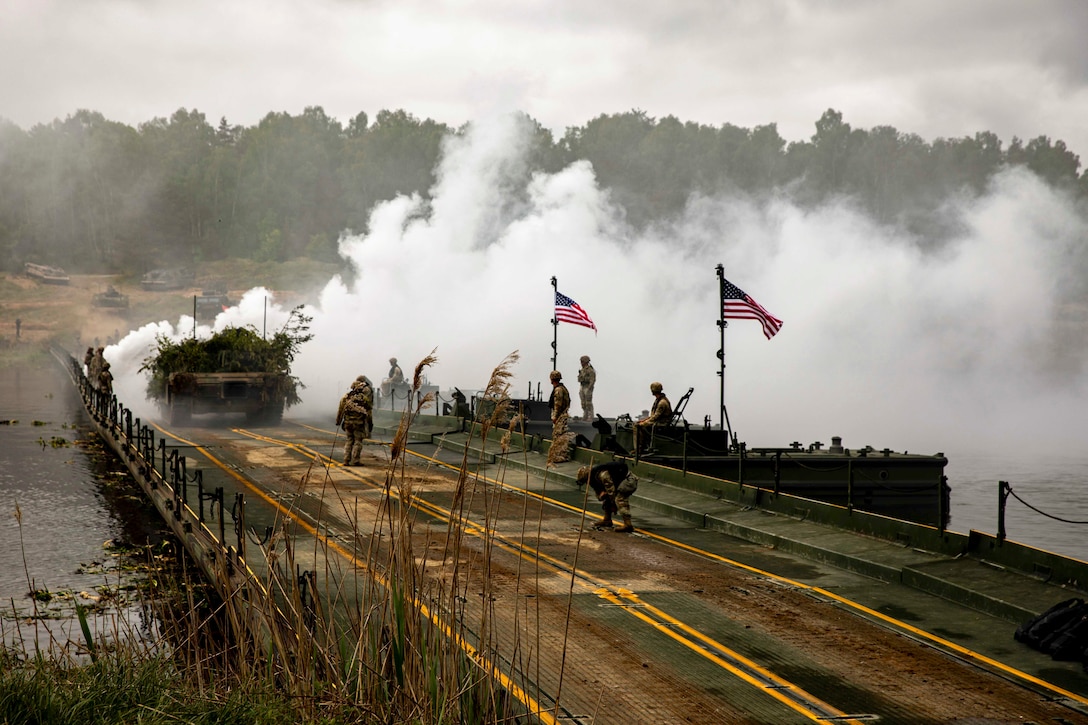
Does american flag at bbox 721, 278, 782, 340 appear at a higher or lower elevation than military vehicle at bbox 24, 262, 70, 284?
lower

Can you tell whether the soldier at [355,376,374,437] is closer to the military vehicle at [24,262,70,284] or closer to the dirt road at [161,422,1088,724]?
the dirt road at [161,422,1088,724]

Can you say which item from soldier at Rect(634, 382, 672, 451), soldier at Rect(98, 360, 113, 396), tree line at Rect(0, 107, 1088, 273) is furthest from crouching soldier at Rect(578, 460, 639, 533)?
tree line at Rect(0, 107, 1088, 273)

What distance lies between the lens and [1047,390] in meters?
114

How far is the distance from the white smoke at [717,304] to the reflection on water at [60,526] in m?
14.1

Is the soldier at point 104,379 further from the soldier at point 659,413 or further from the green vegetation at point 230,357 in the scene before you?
the soldier at point 659,413

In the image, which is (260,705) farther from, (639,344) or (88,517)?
(639,344)

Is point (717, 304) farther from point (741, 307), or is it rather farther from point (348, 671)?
point (348, 671)

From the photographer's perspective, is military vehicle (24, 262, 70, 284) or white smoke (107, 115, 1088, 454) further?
military vehicle (24, 262, 70, 284)

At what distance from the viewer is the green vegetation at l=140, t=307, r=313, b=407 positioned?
37406mm

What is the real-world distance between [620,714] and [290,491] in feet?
44.0

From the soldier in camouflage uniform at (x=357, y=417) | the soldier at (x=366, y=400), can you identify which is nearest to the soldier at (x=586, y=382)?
the soldier at (x=366, y=400)

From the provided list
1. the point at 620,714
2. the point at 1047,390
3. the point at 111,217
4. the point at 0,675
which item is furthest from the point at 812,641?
the point at 111,217

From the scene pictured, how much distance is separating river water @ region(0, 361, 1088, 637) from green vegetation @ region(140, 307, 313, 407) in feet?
11.2

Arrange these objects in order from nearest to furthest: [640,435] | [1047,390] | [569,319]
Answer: [640,435] < [569,319] < [1047,390]
